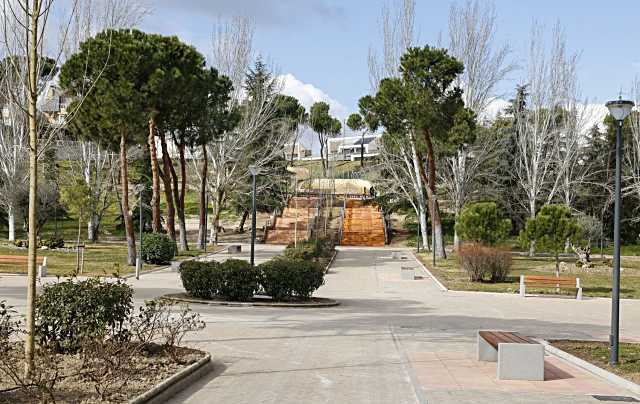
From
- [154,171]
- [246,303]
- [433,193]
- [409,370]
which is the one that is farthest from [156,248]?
[409,370]

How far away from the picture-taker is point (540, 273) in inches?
1320

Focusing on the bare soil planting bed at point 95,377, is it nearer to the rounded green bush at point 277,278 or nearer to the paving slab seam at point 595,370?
the paving slab seam at point 595,370

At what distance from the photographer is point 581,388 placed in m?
9.25

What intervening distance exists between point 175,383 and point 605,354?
723cm

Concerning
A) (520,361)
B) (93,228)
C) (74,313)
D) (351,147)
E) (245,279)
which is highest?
(351,147)

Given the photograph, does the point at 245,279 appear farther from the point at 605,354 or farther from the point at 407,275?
the point at 407,275

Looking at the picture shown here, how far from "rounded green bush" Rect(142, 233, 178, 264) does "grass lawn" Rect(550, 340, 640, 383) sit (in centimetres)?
2334

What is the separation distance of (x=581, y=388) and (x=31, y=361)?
21.4 ft

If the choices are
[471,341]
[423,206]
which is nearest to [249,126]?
[423,206]

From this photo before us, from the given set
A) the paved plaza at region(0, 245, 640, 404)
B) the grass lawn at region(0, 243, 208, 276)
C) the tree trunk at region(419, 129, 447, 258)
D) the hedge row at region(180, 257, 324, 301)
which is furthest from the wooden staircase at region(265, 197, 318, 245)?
the hedge row at region(180, 257, 324, 301)

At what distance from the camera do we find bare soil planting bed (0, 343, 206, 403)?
6.95m

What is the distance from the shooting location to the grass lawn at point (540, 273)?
25673 millimetres

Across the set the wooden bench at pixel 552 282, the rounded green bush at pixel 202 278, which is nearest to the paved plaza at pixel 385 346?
the wooden bench at pixel 552 282

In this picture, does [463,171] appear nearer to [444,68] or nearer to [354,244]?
[444,68]
